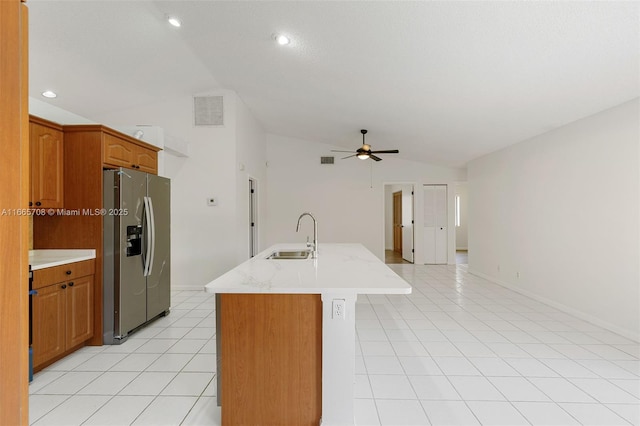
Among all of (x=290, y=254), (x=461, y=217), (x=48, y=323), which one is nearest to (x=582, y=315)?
(x=290, y=254)

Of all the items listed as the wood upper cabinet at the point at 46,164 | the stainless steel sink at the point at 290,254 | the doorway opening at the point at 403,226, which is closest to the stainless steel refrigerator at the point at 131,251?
the wood upper cabinet at the point at 46,164

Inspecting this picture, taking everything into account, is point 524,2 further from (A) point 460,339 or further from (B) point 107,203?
(B) point 107,203

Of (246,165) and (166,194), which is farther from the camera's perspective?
(246,165)

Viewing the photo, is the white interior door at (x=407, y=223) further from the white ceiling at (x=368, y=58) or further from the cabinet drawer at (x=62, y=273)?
the cabinet drawer at (x=62, y=273)

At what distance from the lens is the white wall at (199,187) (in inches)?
200

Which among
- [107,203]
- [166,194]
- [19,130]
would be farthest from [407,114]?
[19,130]

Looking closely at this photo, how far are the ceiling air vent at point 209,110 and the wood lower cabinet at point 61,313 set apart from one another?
290 centimetres

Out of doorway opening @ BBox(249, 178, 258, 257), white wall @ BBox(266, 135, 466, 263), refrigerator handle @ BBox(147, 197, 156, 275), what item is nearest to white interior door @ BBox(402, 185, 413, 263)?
white wall @ BBox(266, 135, 466, 263)

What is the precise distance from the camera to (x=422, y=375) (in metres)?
2.42

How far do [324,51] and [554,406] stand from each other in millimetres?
3352

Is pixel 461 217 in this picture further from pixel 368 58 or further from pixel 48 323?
pixel 48 323

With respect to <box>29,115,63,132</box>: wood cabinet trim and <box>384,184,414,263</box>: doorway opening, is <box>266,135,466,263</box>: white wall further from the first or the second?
<box>29,115,63,132</box>: wood cabinet trim

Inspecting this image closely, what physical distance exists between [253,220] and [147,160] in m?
3.12

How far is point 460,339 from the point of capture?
3117mm
